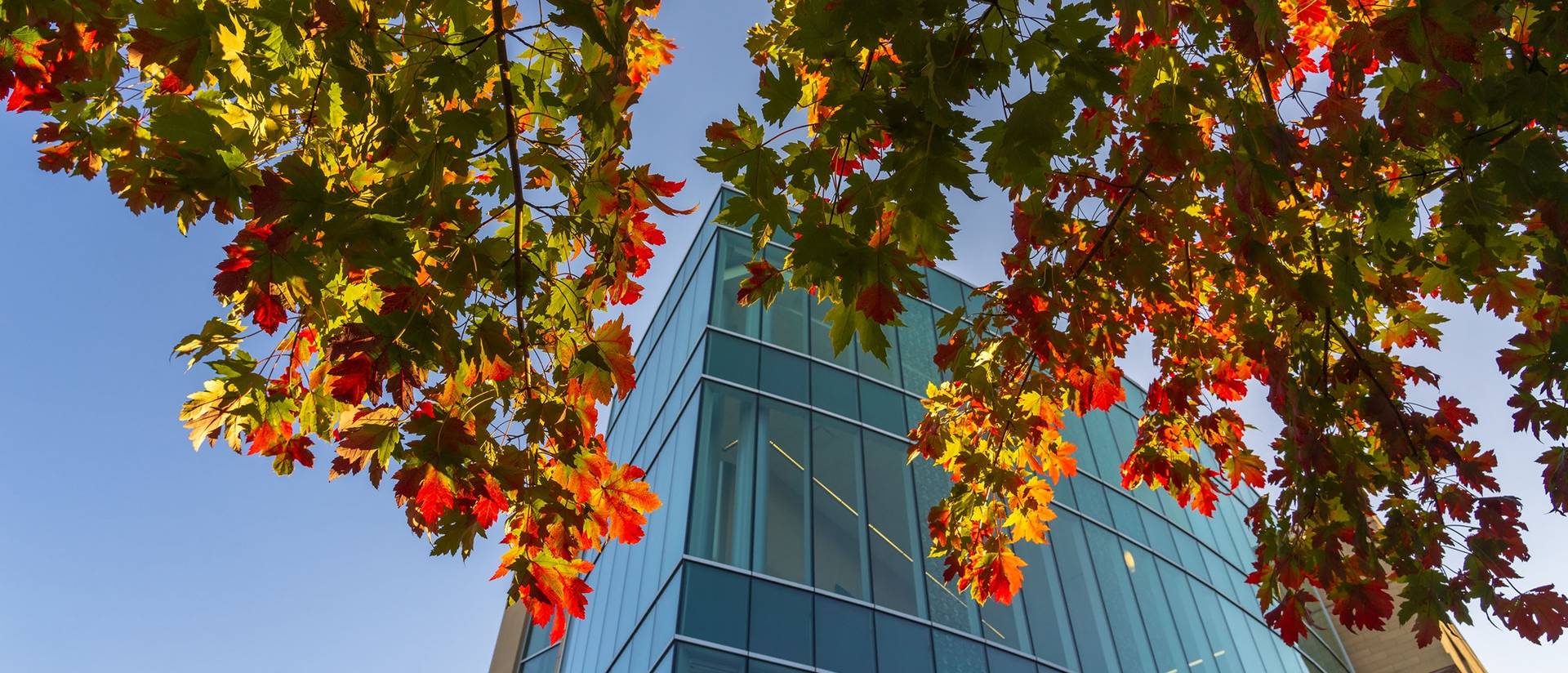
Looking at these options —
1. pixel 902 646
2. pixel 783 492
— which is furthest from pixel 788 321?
pixel 902 646

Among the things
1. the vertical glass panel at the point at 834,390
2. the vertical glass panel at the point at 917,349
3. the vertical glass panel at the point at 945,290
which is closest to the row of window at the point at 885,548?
the vertical glass panel at the point at 834,390

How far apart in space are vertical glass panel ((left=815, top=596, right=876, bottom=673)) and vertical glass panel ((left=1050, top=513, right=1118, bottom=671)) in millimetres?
3238

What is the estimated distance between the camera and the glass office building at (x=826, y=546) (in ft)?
28.2

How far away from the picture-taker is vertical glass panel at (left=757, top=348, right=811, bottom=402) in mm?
11062

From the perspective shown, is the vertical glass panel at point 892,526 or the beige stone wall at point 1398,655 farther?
the beige stone wall at point 1398,655

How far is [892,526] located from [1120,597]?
3831 mm

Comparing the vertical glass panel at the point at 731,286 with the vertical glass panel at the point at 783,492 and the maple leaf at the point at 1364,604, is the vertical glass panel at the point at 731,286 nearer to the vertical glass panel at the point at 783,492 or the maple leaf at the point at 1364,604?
the vertical glass panel at the point at 783,492

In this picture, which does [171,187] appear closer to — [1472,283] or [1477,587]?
[1477,587]

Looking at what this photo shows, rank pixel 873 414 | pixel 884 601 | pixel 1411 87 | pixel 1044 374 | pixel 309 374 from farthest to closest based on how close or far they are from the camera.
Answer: pixel 873 414 < pixel 884 601 < pixel 1044 374 < pixel 309 374 < pixel 1411 87

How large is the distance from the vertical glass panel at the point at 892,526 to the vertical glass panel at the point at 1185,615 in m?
4.81

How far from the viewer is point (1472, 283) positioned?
357 centimetres

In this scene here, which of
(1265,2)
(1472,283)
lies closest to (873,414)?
(1472,283)

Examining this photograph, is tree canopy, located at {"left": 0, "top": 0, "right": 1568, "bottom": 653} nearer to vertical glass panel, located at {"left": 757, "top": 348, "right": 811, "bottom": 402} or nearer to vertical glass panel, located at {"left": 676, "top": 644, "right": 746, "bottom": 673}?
vertical glass panel, located at {"left": 676, "top": 644, "right": 746, "bottom": 673}

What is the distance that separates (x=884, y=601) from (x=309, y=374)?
7.25 m
